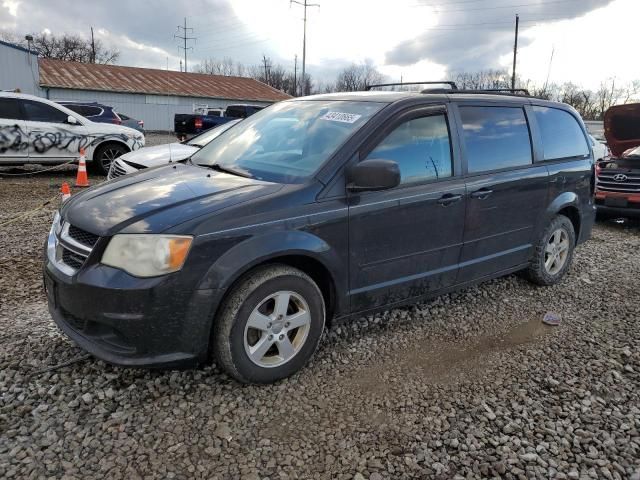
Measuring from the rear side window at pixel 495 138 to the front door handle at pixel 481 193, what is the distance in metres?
0.16

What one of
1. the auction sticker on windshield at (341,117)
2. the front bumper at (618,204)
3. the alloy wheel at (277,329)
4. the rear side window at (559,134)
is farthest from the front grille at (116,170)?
the front bumper at (618,204)

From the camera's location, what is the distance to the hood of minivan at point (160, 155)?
7000 mm

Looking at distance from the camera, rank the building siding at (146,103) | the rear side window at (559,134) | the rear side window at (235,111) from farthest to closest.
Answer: the building siding at (146,103) < the rear side window at (235,111) < the rear side window at (559,134)

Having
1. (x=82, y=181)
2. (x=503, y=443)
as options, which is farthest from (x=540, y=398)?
(x=82, y=181)

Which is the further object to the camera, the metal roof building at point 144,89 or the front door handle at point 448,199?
the metal roof building at point 144,89

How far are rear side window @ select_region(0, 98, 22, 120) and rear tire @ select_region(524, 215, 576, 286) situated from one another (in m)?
10.4

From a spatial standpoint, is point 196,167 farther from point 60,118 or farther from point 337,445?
point 60,118

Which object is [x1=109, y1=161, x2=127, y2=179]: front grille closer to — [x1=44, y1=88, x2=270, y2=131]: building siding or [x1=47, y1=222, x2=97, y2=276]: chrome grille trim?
[x1=47, y1=222, x2=97, y2=276]: chrome grille trim

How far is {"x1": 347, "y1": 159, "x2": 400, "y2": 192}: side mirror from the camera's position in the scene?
9.97 ft

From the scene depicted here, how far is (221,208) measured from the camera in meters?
2.80

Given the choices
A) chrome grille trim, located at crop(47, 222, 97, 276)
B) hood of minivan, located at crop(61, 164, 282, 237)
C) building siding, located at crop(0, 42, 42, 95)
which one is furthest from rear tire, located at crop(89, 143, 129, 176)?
building siding, located at crop(0, 42, 42, 95)

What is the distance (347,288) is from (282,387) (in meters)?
0.74

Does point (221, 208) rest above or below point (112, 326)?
above

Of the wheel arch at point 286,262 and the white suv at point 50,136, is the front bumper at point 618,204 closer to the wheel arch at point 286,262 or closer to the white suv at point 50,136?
the wheel arch at point 286,262
